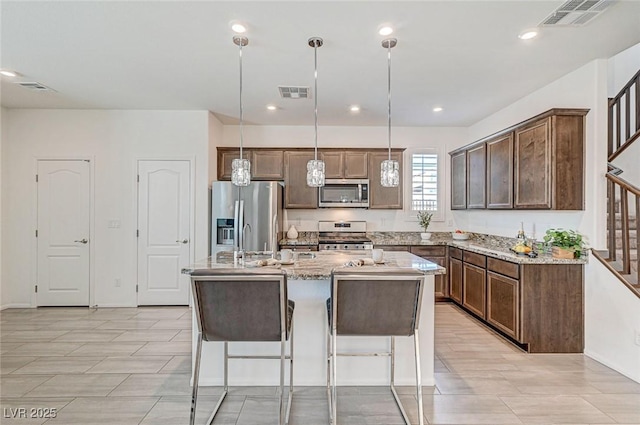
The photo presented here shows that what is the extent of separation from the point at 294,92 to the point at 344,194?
6.07ft

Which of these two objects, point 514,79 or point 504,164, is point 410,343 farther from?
point 514,79

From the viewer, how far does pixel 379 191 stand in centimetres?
529

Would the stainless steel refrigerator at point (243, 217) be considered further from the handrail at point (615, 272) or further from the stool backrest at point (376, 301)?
the handrail at point (615, 272)

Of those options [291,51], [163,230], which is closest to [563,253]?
[291,51]

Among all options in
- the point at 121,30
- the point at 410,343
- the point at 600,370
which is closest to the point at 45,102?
the point at 121,30

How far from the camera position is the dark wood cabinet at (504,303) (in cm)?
333

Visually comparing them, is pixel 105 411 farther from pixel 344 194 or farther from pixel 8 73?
pixel 344 194

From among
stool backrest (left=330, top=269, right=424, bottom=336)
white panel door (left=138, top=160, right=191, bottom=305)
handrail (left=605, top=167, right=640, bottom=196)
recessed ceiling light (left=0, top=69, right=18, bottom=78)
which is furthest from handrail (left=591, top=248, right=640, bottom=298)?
recessed ceiling light (left=0, top=69, right=18, bottom=78)

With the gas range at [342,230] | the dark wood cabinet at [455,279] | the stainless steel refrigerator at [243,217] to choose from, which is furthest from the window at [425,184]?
the stainless steel refrigerator at [243,217]

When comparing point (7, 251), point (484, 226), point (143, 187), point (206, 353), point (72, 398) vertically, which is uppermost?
point (143, 187)

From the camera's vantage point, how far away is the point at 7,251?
4.71m

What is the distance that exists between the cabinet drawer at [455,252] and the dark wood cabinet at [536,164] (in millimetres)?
695

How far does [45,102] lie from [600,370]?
701 centimetres

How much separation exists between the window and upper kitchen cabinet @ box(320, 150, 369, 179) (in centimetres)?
97
